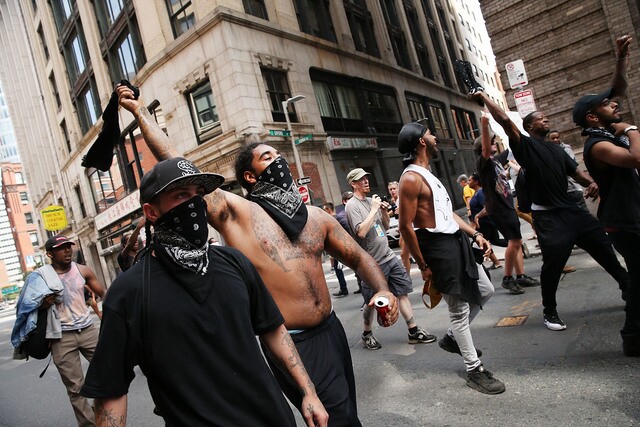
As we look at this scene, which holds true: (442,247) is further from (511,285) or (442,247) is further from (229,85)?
(229,85)

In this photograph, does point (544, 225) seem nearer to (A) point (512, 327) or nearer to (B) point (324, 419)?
(A) point (512, 327)

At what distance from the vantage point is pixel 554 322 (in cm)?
405

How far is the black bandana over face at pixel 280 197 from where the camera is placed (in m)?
2.43

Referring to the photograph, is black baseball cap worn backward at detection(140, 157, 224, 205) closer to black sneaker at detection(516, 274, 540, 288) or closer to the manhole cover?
the manhole cover

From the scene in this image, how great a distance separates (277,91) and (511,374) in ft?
55.3

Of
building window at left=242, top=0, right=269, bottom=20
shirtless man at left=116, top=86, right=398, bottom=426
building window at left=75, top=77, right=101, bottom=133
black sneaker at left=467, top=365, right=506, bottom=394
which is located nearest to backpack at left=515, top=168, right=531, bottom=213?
black sneaker at left=467, top=365, right=506, bottom=394

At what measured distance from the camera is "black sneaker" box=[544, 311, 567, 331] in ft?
13.2

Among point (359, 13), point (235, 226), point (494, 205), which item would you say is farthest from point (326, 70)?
point (235, 226)

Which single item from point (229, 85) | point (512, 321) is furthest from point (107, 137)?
point (229, 85)

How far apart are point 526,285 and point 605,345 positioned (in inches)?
92.1

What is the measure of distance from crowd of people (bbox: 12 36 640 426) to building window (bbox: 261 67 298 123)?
46.7 ft

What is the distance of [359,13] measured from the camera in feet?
87.0

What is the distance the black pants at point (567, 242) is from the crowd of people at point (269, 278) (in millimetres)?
12

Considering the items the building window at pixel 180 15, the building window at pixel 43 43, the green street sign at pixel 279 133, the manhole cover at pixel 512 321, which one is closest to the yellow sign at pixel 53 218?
the building window at pixel 43 43
